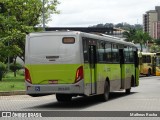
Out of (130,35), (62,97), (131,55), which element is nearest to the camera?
(62,97)

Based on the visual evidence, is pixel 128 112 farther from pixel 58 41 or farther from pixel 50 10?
pixel 50 10

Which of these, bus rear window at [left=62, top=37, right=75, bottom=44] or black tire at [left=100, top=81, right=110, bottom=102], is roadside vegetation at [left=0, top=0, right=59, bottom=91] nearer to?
black tire at [left=100, top=81, right=110, bottom=102]

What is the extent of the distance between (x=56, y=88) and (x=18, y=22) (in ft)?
87.4

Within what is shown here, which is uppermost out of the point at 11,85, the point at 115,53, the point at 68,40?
the point at 68,40

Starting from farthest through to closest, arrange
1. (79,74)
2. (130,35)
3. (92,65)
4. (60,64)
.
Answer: (130,35) < (92,65) < (60,64) < (79,74)

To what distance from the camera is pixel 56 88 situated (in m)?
19.2

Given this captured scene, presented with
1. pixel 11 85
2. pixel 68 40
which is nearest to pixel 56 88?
pixel 68 40

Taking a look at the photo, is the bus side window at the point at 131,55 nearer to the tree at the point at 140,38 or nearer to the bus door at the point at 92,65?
the bus door at the point at 92,65

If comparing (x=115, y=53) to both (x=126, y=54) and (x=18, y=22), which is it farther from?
(x=18, y=22)

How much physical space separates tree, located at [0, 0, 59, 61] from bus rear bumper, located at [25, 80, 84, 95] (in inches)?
961

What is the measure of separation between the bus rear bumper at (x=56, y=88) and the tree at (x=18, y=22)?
2440 centimetres

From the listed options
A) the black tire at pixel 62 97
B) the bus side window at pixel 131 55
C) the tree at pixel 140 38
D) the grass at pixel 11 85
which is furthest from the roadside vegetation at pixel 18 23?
the tree at pixel 140 38

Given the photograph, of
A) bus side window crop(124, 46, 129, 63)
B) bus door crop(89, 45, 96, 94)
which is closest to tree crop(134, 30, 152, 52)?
bus side window crop(124, 46, 129, 63)

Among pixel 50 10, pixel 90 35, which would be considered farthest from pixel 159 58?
pixel 90 35
